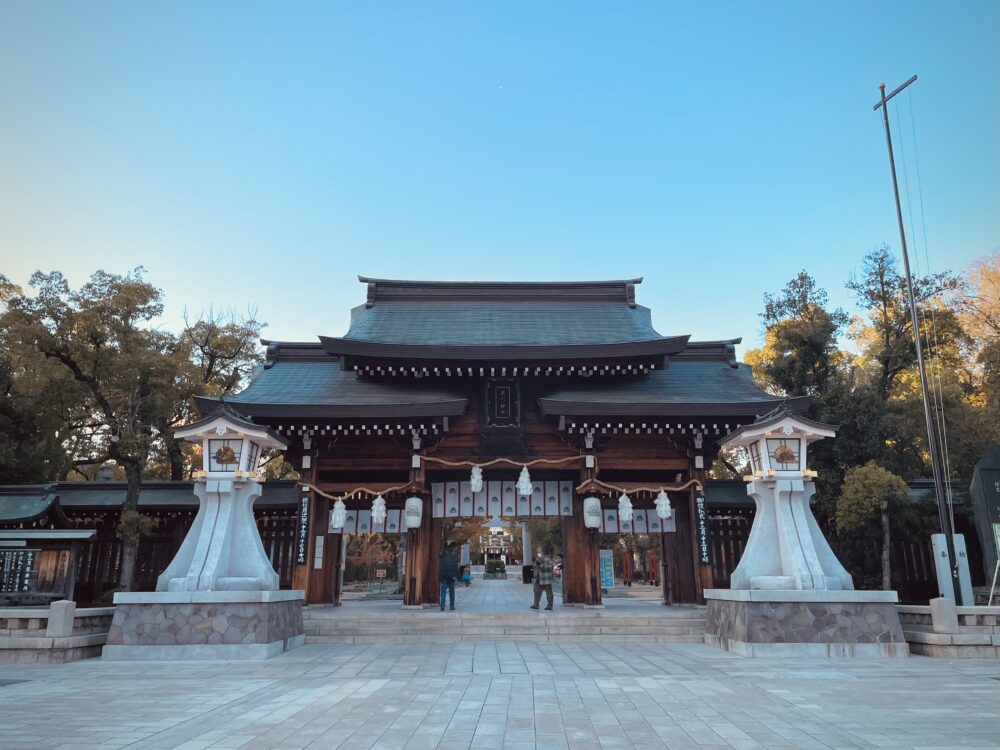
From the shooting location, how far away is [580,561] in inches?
644

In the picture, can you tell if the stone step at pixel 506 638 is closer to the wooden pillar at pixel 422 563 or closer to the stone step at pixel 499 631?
the stone step at pixel 499 631

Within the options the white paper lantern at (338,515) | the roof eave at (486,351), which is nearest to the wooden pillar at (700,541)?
the roof eave at (486,351)

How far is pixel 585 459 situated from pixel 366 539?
22.4 metres

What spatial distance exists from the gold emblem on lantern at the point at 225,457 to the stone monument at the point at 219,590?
0.06 ft

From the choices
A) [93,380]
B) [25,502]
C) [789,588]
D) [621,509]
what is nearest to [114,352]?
[93,380]

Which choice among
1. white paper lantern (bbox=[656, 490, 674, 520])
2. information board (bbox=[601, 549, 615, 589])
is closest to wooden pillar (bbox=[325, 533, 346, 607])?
white paper lantern (bbox=[656, 490, 674, 520])

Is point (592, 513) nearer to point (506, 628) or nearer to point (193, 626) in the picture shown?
point (506, 628)

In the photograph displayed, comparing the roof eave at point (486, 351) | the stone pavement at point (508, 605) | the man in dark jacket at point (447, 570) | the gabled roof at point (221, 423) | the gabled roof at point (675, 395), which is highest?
the roof eave at point (486, 351)

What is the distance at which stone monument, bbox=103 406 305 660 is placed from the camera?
1058cm

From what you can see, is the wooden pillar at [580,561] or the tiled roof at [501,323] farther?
the tiled roof at [501,323]

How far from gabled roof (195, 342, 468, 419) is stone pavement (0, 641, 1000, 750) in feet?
21.2

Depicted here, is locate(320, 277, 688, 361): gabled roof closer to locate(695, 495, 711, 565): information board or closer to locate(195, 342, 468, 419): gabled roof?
locate(195, 342, 468, 419): gabled roof

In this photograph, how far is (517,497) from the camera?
56.2 feet

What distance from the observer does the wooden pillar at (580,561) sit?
15.6 meters
